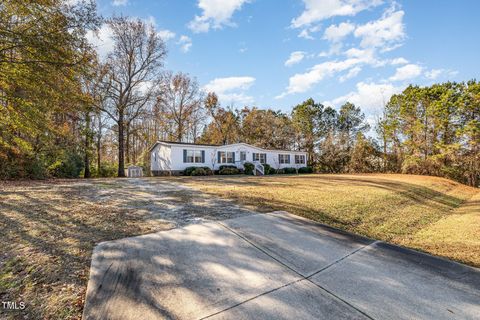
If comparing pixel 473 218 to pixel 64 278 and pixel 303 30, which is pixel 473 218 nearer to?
pixel 303 30

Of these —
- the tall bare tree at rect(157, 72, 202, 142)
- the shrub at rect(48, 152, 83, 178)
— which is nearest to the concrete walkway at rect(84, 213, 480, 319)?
the shrub at rect(48, 152, 83, 178)

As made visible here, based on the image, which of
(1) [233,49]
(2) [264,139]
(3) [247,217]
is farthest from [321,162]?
(3) [247,217]

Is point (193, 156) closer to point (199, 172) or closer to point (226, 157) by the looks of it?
point (199, 172)

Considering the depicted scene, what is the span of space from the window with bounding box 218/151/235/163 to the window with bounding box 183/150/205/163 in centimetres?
180

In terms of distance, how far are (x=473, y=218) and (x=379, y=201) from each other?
2761mm

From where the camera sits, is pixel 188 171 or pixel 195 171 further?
pixel 188 171

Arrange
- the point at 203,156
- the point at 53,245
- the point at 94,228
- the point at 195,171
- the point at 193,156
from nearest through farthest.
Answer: the point at 53,245 < the point at 94,228 < the point at 195,171 < the point at 193,156 < the point at 203,156

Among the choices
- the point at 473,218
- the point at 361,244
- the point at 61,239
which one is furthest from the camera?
the point at 473,218

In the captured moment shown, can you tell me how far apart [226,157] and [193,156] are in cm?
340

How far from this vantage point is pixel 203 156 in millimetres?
19844

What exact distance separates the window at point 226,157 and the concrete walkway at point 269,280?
17.1 metres

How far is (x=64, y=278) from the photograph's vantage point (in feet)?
8.09

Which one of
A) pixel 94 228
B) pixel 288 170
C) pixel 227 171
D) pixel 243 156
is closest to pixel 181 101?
pixel 243 156

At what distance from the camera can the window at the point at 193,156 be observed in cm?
1898
